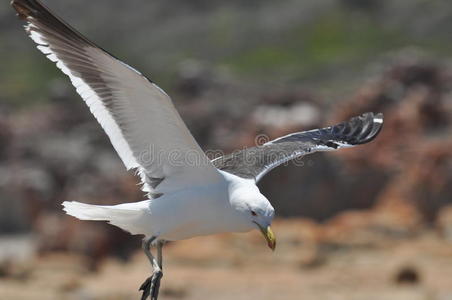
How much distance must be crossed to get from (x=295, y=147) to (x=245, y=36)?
2091 inches

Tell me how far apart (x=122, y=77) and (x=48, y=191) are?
15826 millimetres

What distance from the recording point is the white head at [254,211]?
7.52 m

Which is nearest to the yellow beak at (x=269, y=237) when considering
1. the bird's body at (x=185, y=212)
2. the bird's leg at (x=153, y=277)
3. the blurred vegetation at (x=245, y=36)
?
the bird's body at (x=185, y=212)

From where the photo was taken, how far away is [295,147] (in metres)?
9.32

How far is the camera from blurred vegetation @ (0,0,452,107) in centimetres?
5400

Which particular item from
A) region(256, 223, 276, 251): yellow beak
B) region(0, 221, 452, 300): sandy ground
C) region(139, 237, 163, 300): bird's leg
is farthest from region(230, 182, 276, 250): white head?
region(0, 221, 452, 300): sandy ground

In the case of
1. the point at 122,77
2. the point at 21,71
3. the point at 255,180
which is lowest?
the point at 21,71

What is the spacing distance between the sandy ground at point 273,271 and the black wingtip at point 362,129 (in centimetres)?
407

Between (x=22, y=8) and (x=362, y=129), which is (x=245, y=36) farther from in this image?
(x=22, y=8)

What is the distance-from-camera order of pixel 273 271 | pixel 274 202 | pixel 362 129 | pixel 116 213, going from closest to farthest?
pixel 116 213 → pixel 362 129 → pixel 273 271 → pixel 274 202

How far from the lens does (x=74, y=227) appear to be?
19.3 metres

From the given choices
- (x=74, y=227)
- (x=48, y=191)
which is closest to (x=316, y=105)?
(x=48, y=191)

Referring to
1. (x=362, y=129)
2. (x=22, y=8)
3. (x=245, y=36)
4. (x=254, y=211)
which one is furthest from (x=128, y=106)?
(x=245, y=36)

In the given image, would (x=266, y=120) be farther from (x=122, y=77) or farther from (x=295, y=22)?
(x=295, y=22)
